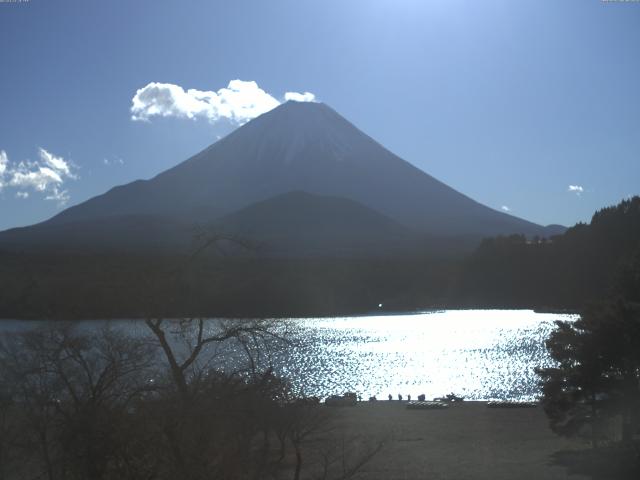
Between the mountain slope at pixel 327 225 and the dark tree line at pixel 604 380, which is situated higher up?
the mountain slope at pixel 327 225

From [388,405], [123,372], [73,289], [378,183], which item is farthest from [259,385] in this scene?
[378,183]

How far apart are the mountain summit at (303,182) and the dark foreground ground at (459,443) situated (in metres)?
53.5

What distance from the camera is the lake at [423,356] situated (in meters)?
26.5

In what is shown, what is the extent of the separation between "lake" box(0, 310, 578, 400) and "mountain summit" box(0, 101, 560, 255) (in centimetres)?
2277

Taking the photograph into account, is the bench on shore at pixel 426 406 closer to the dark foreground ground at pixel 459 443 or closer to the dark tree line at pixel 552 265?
the dark foreground ground at pixel 459 443

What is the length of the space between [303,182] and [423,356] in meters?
57.0

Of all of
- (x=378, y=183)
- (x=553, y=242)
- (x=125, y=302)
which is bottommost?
(x=125, y=302)

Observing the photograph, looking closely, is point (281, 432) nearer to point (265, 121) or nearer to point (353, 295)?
point (353, 295)

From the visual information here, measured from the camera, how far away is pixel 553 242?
56.4m

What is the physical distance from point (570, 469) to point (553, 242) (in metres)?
47.1

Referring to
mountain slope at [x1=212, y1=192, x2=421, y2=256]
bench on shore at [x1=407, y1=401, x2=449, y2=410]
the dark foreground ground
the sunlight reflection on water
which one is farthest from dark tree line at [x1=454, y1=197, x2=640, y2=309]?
the dark foreground ground

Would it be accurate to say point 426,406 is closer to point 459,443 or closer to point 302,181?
point 459,443

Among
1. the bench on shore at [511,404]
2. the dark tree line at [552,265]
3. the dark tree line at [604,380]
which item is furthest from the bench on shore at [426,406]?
the dark tree line at [552,265]

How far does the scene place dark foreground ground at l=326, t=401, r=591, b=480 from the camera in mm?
11750
